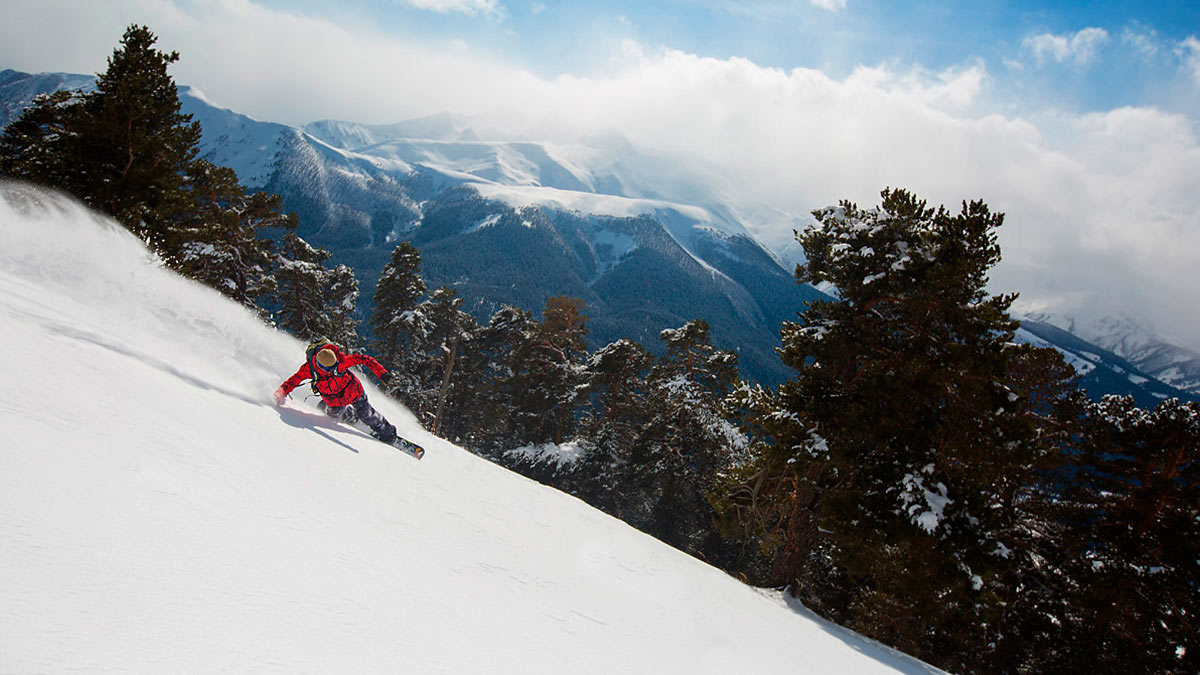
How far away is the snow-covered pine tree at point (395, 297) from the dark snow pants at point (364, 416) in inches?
1285

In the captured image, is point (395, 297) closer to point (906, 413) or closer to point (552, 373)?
point (552, 373)

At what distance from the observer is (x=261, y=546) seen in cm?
335

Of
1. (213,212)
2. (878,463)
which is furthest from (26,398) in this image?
(213,212)

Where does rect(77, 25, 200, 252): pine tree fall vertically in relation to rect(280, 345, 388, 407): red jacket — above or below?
above

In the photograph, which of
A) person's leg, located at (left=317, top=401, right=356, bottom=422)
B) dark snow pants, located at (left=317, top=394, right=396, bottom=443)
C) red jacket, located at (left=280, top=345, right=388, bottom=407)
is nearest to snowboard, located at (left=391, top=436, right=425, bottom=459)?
dark snow pants, located at (left=317, top=394, right=396, bottom=443)

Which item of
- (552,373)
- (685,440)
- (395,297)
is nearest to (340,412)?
(685,440)

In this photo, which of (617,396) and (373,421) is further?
(617,396)

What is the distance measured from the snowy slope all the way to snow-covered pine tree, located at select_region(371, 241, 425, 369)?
32.4 meters

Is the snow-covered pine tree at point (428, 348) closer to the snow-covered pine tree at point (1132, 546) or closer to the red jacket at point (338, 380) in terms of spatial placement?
the red jacket at point (338, 380)

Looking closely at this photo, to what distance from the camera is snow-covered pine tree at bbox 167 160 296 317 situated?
923 inches

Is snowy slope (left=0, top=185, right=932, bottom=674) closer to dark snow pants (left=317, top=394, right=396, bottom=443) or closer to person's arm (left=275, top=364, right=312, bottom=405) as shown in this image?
person's arm (left=275, top=364, right=312, bottom=405)

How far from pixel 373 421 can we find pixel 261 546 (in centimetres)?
588

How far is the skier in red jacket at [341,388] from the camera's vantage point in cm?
873

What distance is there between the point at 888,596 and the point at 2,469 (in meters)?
16.7
